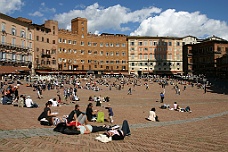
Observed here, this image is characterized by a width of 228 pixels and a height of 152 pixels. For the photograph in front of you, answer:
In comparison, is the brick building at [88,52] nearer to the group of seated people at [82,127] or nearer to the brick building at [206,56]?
the brick building at [206,56]

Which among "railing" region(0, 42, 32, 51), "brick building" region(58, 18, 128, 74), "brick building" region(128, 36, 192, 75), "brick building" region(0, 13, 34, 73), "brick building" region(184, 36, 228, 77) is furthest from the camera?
"brick building" region(128, 36, 192, 75)

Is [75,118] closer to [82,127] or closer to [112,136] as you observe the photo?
[82,127]

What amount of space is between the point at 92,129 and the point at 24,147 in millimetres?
3499

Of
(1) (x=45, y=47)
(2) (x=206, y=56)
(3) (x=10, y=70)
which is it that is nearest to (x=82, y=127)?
(3) (x=10, y=70)

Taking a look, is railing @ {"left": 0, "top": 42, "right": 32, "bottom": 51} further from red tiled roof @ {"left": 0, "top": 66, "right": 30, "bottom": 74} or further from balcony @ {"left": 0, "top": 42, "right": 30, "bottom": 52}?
red tiled roof @ {"left": 0, "top": 66, "right": 30, "bottom": 74}

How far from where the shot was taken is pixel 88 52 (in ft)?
260

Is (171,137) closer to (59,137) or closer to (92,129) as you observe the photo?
(92,129)

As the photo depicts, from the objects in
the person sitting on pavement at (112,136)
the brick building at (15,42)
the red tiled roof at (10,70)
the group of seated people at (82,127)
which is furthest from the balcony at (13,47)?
the person sitting on pavement at (112,136)

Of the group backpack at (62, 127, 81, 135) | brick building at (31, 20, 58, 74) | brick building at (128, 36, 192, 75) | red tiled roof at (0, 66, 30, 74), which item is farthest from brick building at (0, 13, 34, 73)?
backpack at (62, 127, 81, 135)

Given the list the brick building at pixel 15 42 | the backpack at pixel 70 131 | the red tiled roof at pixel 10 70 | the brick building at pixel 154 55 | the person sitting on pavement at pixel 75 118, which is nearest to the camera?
the backpack at pixel 70 131

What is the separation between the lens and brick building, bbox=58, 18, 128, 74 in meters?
73.8

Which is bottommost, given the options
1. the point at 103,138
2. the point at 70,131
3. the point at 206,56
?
the point at 103,138

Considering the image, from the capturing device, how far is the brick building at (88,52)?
73.8m

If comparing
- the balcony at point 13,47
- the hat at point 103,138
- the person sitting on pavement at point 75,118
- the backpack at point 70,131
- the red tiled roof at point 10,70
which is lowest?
the hat at point 103,138
